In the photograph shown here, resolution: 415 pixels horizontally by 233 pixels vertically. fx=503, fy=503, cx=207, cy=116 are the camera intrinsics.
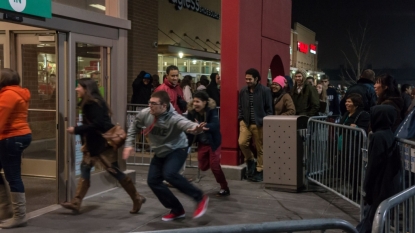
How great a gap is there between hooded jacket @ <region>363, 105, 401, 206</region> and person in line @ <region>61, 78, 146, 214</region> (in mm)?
2922

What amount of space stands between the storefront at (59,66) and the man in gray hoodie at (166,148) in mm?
1224

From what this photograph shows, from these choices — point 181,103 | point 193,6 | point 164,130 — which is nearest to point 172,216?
point 164,130

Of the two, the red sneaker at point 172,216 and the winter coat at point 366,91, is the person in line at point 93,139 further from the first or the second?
the winter coat at point 366,91

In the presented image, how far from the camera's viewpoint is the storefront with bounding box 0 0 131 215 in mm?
6539

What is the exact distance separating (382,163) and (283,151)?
2.88 metres

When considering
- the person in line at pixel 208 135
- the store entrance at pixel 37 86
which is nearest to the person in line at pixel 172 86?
the person in line at pixel 208 135

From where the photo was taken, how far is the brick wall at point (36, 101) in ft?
28.6

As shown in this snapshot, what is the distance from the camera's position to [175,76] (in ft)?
26.5

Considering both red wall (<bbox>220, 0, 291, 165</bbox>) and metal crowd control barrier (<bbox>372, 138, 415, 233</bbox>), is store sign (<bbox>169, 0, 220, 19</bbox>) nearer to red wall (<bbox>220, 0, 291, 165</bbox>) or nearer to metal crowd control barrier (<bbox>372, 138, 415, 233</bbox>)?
red wall (<bbox>220, 0, 291, 165</bbox>)

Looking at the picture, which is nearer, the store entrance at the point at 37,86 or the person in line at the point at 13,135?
the person in line at the point at 13,135

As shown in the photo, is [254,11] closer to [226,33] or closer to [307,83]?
[226,33]

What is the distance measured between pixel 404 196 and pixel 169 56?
17.0 meters

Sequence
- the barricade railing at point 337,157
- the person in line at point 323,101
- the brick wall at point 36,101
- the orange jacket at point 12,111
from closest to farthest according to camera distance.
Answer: the orange jacket at point 12,111, the barricade railing at point 337,157, the brick wall at point 36,101, the person in line at point 323,101

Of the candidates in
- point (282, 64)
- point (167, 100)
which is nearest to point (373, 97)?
point (282, 64)
